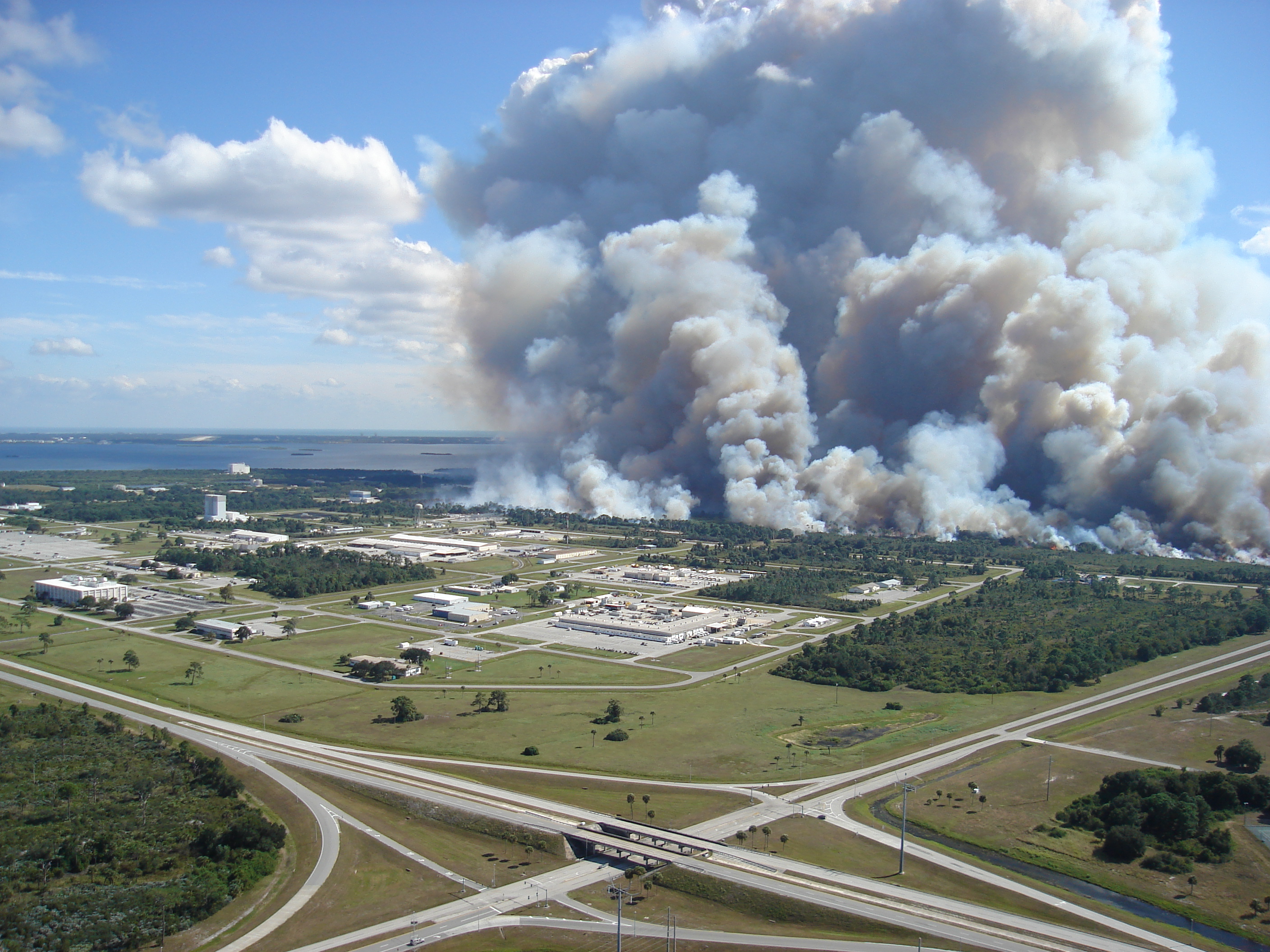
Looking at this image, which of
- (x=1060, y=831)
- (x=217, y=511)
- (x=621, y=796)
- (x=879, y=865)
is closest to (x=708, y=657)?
(x=621, y=796)

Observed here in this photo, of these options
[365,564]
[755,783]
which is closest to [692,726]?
[755,783]

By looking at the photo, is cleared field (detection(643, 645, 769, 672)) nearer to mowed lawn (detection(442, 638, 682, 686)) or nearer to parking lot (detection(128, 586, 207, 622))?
mowed lawn (detection(442, 638, 682, 686))

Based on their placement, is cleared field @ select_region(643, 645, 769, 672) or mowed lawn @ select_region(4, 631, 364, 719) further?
cleared field @ select_region(643, 645, 769, 672)

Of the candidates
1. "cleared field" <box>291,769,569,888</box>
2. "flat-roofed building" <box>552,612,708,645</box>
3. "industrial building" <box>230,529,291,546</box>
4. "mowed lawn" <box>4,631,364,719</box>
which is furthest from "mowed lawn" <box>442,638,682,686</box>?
"industrial building" <box>230,529,291,546</box>

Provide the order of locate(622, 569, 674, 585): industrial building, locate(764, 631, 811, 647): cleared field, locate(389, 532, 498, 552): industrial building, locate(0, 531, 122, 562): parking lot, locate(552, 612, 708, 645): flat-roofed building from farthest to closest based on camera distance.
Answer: locate(389, 532, 498, 552): industrial building
locate(0, 531, 122, 562): parking lot
locate(622, 569, 674, 585): industrial building
locate(552, 612, 708, 645): flat-roofed building
locate(764, 631, 811, 647): cleared field

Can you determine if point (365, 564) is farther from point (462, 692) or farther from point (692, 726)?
point (692, 726)

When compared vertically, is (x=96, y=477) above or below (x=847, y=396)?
below
